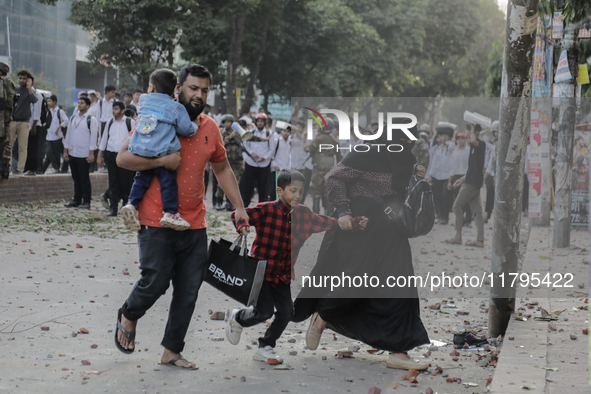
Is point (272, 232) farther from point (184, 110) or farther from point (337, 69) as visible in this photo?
point (337, 69)

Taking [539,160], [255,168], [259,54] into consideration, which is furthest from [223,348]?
[259,54]

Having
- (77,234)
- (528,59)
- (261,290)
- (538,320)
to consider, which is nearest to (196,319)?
(261,290)

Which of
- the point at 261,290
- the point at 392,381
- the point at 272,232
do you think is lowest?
the point at 392,381

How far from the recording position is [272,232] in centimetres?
471

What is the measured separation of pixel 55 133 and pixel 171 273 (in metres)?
12.9

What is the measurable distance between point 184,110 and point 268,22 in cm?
2342

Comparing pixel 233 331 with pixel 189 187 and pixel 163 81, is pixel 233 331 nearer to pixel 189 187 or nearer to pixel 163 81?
pixel 189 187

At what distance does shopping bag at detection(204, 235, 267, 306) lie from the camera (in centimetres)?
440

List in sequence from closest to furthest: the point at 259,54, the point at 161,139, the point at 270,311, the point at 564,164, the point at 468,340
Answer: the point at 161,139
the point at 270,311
the point at 468,340
the point at 564,164
the point at 259,54

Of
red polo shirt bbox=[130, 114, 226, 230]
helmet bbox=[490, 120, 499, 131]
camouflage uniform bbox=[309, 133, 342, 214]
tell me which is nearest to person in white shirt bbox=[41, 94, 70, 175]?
camouflage uniform bbox=[309, 133, 342, 214]

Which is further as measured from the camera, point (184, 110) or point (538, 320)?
point (538, 320)

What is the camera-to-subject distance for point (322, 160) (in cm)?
491

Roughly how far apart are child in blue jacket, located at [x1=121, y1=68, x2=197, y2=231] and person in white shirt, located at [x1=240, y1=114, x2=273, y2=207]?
8.96 m

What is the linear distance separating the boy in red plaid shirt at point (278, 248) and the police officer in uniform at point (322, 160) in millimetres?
120
